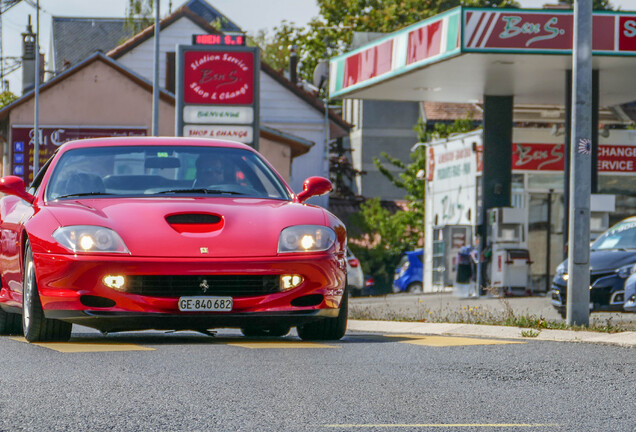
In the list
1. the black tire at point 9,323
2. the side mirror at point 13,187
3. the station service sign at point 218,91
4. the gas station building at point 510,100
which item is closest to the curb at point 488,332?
the black tire at point 9,323

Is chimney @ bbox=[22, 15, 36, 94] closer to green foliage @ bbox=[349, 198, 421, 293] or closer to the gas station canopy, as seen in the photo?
green foliage @ bbox=[349, 198, 421, 293]

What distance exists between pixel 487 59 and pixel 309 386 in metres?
18.3

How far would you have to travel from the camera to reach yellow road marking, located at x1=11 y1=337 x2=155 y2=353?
9617 millimetres

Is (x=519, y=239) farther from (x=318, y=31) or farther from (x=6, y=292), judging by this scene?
(x=318, y=31)

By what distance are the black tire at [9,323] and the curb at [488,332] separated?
3966 millimetres

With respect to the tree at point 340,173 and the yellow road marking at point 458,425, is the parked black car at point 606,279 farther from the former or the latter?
the tree at point 340,173

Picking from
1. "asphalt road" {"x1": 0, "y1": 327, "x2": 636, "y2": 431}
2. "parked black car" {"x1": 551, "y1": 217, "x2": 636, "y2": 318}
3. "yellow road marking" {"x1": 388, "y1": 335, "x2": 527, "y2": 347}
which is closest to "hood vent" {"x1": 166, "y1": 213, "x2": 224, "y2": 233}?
"asphalt road" {"x1": 0, "y1": 327, "x2": 636, "y2": 431}

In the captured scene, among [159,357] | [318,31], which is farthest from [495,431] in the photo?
[318,31]

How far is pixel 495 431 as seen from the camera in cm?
614

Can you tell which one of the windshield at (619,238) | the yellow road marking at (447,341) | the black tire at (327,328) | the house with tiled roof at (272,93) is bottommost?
the yellow road marking at (447,341)

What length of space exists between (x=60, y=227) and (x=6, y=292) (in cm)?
164

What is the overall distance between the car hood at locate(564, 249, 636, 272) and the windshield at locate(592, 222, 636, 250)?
0.53 metres

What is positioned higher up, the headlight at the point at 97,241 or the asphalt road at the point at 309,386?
the headlight at the point at 97,241

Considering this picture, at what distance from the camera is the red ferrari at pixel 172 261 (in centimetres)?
942
